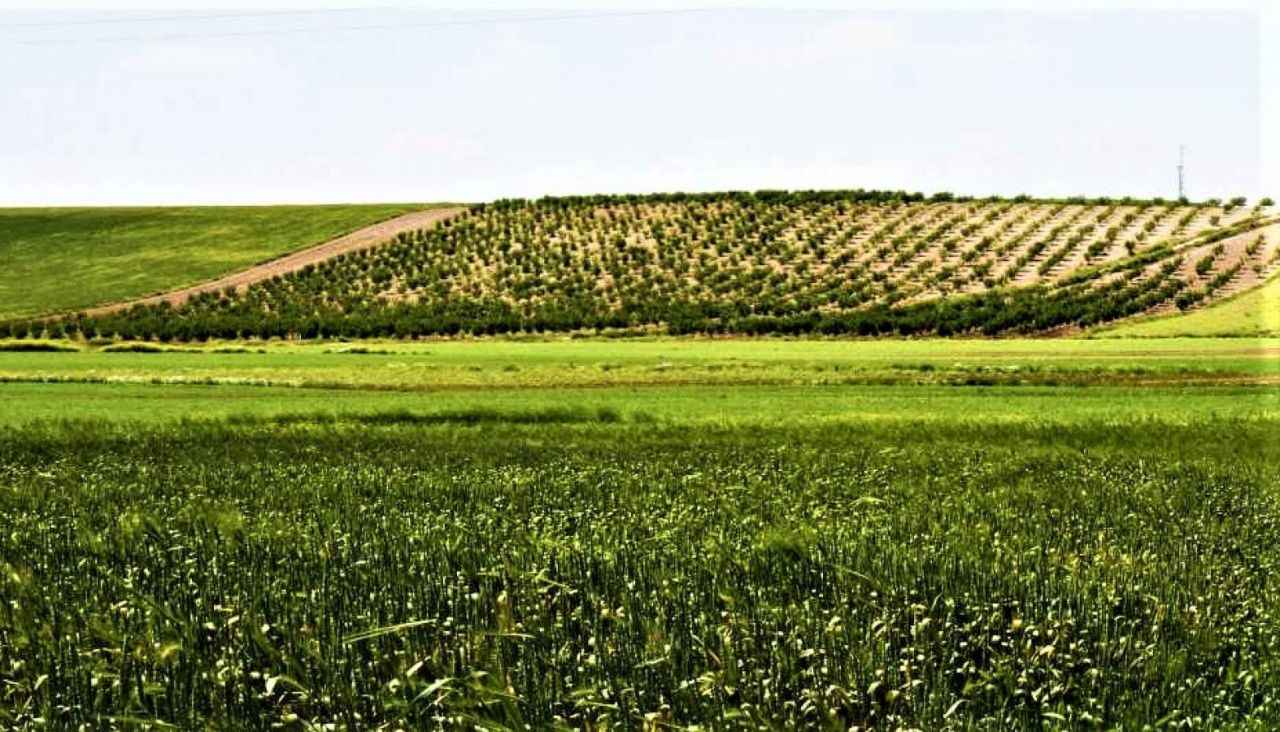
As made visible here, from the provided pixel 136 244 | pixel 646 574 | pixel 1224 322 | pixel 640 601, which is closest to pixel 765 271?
pixel 1224 322

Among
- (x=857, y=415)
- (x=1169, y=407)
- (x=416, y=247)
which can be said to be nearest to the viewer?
(x=857, y=415)

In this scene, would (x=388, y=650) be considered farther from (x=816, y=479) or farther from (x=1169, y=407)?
(x=1169, y=407)

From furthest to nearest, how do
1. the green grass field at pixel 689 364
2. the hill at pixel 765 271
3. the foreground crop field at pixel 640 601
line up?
the hill at pixel 765 271, the green grass field at pixel 689 364, the foreground crop field at pixel 640 601

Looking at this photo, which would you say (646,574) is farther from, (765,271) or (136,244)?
(136,244)

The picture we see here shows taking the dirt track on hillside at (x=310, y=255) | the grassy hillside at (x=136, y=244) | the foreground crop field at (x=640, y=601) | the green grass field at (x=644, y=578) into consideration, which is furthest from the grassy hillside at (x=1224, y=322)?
the grassy hillside at (x=136, y=244)

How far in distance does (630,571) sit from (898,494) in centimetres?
684

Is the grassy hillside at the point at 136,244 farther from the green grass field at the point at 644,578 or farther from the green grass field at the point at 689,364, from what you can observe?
the green grass field at the point at 644,578

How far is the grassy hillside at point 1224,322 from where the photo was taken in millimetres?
69275

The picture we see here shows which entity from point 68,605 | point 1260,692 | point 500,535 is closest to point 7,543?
point 68,605

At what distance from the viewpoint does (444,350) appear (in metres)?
69.7

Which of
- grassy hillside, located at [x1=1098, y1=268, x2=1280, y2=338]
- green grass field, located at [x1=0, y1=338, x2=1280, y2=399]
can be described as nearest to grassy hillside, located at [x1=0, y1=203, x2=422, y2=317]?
green grass field, located at [x1=0, y1=338, x2=1280, y2=399]

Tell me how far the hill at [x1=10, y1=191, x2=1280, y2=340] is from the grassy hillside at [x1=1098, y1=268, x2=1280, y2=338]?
2.19 m

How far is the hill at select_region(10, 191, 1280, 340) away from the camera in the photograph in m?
81.7

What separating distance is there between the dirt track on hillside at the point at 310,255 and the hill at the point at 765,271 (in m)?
2.32
